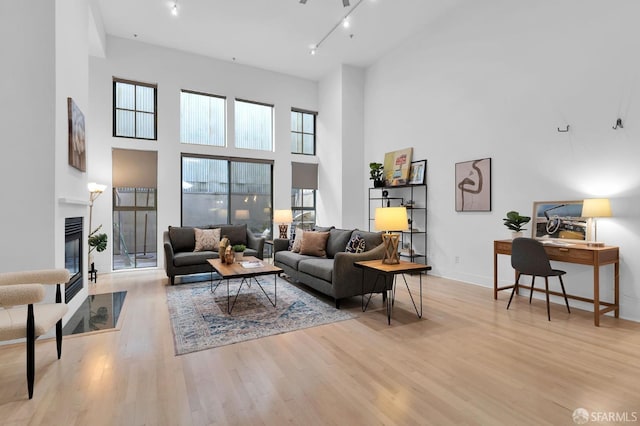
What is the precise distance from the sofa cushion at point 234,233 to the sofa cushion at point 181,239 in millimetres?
517

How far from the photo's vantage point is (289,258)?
498 cm

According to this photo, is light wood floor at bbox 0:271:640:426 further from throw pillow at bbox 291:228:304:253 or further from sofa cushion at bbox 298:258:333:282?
throw pillow at bbox 291:228:304:253

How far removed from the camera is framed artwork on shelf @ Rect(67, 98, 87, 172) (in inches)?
135

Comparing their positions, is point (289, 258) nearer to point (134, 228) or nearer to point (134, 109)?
point (134, 228)

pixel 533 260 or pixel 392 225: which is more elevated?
pixel 392 225

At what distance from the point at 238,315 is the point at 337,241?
6.00 ft

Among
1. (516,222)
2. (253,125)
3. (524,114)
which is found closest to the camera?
(516,222)

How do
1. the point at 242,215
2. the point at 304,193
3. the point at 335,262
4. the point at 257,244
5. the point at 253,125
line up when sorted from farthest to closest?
the point at 304,193, the point at 253,125, the point at 242,215, the point at 257,244, the point at 335,262

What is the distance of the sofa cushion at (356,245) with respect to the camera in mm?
4219

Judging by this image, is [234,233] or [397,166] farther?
[397,166]

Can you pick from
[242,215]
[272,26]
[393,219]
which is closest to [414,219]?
[393,219]

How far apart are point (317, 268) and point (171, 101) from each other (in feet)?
16.2

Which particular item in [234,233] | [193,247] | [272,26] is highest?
[272,26]

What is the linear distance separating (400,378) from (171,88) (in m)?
6.79
